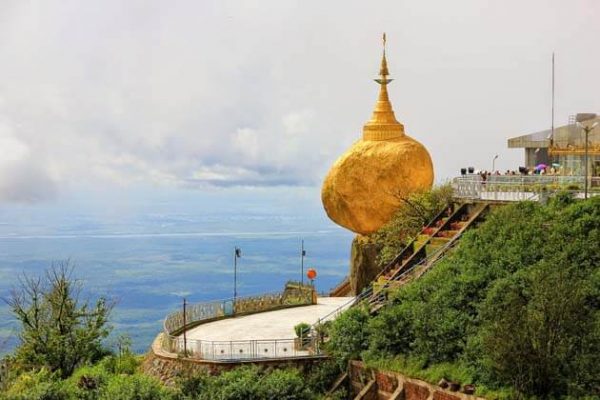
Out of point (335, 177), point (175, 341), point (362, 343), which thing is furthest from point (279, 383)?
point (335, 177)

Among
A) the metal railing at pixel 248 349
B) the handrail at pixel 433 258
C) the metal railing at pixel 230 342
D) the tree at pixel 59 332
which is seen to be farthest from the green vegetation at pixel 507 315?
the tree at pixel 59 332

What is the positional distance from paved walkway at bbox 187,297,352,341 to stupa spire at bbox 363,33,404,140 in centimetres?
735

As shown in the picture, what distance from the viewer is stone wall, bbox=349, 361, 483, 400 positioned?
1129 inches

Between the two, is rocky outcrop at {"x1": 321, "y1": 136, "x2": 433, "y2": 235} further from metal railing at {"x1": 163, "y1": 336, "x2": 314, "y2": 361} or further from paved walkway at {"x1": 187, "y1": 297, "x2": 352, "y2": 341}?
metal railing at {"x1": 163, "y1": 336, "x2": 314, "y2": 361}

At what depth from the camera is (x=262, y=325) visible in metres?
39.1

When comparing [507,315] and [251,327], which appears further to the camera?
[251,327]

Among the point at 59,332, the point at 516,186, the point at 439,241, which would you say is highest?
the point at 516,186

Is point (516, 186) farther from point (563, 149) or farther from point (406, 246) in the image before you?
point (563, 149)

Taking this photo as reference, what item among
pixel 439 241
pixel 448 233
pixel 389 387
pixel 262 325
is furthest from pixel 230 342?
pixel 448 233

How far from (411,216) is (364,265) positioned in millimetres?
3263

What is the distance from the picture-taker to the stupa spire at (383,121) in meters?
45.4

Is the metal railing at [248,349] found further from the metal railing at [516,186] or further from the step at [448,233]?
the metal railing at [516,186]

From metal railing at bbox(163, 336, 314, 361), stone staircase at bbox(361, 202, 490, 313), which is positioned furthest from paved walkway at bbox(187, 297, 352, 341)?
stone staircase at bbox(361, 202, 490, 313)

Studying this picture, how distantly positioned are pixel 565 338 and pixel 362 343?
7756 millimetres
